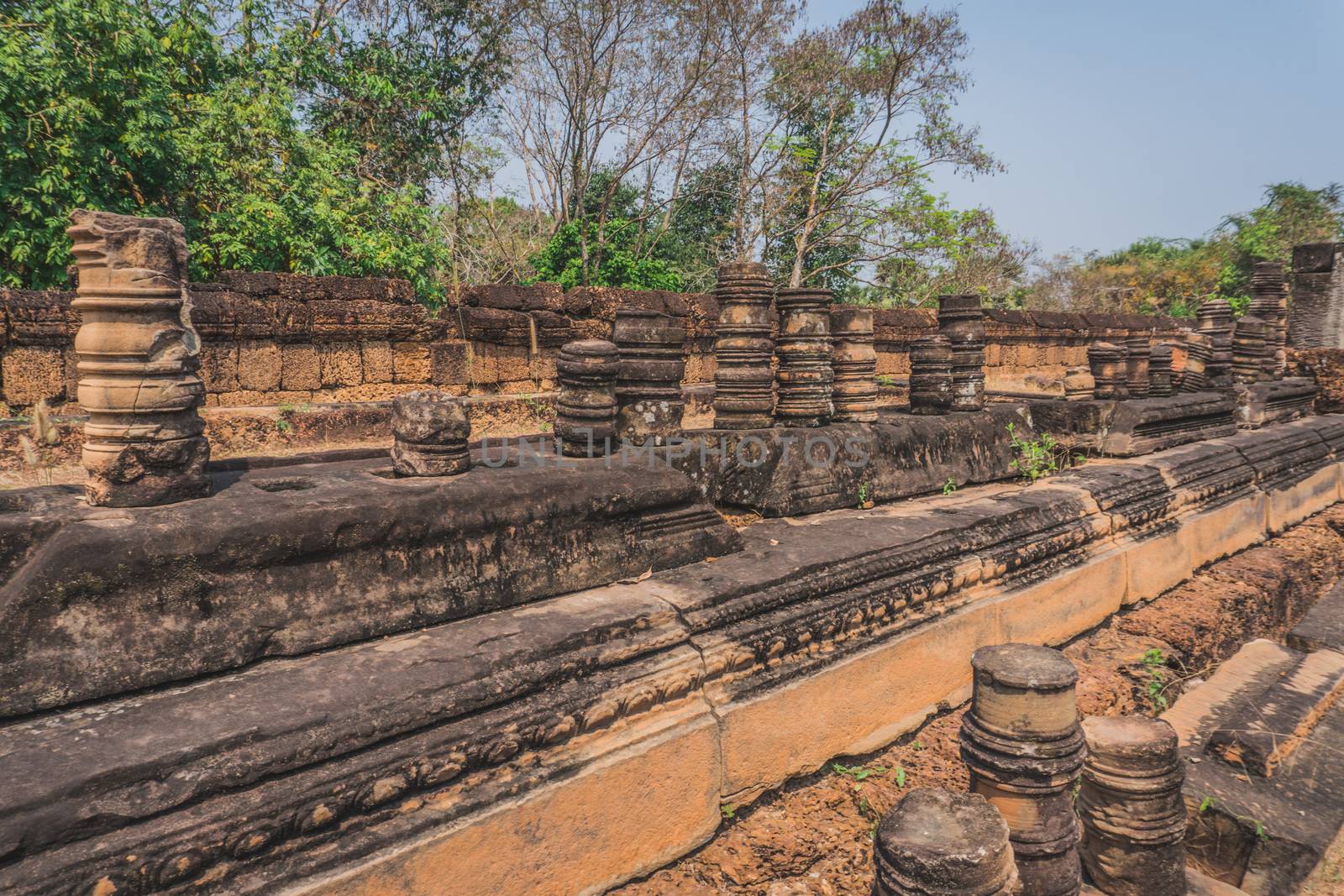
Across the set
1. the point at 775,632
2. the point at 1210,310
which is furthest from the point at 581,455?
the point at 1210,310

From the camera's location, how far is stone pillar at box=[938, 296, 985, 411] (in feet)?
14.3

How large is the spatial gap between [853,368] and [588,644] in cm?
236

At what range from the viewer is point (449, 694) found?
1.67 m

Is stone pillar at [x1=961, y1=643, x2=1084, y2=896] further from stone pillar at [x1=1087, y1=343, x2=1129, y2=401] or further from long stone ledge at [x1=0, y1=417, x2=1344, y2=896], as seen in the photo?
stone pillar at [x1=1087, y1=343, x2=1129, y2=401]

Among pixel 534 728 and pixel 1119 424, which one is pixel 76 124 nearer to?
pixel 534 728

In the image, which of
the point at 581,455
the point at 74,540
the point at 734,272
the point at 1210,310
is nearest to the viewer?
the point at 74,540

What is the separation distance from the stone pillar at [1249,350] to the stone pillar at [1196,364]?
4.52 feet

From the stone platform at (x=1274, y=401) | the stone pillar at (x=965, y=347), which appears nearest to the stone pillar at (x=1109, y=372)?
the stone pillar at (x=965, y=347)

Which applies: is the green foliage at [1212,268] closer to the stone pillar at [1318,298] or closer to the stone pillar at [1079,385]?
the stone pillar at [1318,298]

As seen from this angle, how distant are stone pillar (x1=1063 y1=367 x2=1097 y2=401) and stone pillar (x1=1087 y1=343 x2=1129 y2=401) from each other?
0.04 m

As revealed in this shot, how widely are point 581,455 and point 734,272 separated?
1240 mm

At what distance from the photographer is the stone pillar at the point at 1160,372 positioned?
551 cm

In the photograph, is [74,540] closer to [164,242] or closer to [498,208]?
[164,242]

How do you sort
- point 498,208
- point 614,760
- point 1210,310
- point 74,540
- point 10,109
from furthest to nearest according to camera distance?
point 498,208 < point 1210,310 < point 10,109 < point 614,760 < point 74,540
